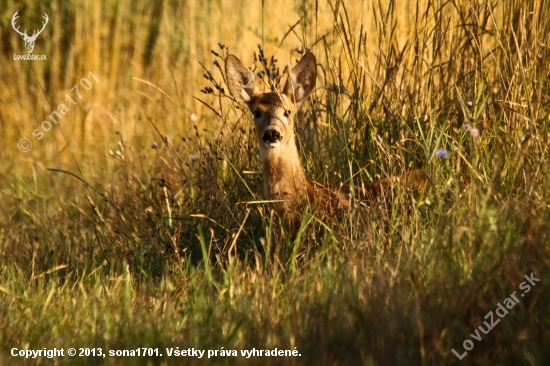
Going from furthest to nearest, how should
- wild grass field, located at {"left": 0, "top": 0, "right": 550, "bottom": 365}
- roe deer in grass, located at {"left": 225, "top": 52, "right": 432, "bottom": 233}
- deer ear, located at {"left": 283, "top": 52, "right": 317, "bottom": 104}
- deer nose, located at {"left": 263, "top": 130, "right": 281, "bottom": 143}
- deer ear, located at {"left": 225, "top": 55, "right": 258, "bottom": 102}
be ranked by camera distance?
1. deer ear, located at {"left": 225, "top": 55, "right": 258, "bottom": 102}
2. deer ear, located at {"left": 283, "top": 52, "right": 317, "bottom": 104}
3. deer nose, located at {"left": 263, "top": 130, "right": 281, "bottom": 143}
4. roe deer in grass, located at {"left": 225, "top": 52, "right": 432, "bottom": 233}
5. wild grass field, located at {"left": 0, "top": 0, "right": 550, "bottom": 365}

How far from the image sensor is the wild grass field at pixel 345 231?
3080mm

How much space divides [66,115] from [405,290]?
6623mm

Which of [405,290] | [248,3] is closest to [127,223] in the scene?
[405,290]

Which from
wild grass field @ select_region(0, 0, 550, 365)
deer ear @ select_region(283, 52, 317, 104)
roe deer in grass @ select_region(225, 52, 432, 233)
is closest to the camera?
wild grass field @ select_region(0, 0, 550, 365)

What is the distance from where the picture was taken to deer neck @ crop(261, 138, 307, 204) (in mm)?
4879

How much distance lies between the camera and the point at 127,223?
5211mm

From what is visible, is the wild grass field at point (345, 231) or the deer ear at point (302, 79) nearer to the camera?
the wild grass field at point (345, 231)

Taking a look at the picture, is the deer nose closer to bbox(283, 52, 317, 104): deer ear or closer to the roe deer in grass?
the roe deer in grass

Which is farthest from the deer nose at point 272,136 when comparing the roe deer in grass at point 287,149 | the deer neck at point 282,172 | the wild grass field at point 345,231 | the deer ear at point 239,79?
the deer ear at point 239,79

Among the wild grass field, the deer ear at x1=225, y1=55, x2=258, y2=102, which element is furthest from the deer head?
the wild grass field

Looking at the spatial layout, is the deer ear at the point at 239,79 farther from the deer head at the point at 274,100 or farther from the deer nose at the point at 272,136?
the deer nose at the point at 272,136

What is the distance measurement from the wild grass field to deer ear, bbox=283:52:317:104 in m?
0.12

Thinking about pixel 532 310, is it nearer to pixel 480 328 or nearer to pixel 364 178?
pixel 480 328

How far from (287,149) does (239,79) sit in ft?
1.84
